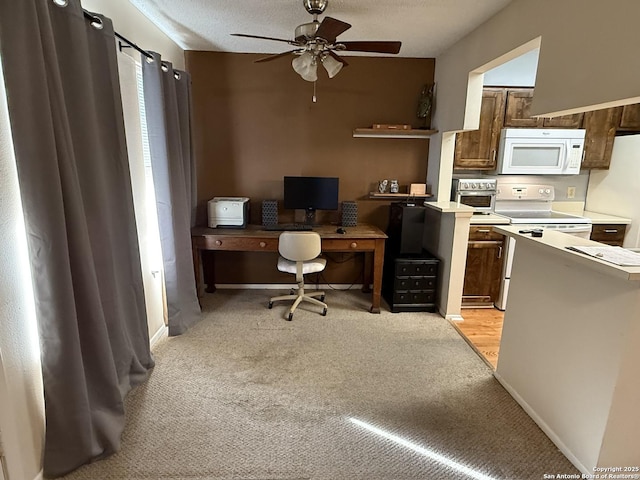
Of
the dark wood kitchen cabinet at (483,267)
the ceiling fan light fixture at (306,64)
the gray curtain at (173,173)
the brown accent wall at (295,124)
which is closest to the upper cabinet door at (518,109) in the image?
the brown accent wall at (295,124)

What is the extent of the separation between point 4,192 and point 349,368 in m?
2.11

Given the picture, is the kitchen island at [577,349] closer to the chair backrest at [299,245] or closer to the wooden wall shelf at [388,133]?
the chair backrest at [299,245]

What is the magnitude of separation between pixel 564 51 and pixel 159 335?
3219mm

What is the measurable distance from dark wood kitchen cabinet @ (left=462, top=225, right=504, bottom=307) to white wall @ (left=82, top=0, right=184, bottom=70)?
3128 millimetres

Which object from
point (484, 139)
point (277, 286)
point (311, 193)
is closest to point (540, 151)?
point (484, 139)

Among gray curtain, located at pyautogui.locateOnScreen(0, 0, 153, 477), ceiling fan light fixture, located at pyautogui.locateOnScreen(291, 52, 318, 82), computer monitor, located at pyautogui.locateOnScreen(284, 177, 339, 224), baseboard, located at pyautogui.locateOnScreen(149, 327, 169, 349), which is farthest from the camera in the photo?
computer monitor, located at pyautogui.locateOnScreen(284, 177, 339, 224)

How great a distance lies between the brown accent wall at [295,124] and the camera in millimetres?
3580

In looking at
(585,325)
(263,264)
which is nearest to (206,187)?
(263,264)

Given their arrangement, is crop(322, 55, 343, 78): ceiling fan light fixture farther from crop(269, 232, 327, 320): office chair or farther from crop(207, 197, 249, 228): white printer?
crop(207, 197, 249, 228): white printer

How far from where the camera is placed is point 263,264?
3.97 m

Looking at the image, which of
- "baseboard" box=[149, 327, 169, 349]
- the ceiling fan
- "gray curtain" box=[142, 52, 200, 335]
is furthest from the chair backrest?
the ceiling fan

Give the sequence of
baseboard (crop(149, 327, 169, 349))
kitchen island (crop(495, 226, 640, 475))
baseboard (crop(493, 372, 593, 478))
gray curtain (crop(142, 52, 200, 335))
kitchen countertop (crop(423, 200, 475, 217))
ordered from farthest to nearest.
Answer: kitchen countertop (crop(423, 200, 475, 217))
baseboard (crop(149, 327, 169, 349))
gray curtain (crop(142, 52, 200, 335))
baseboard (crop(493, 372, 593, 478))
kitchen island (crop(495, 226, 640, 475))

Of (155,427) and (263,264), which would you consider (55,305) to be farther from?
(263,264)

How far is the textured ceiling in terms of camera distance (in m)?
2.37
